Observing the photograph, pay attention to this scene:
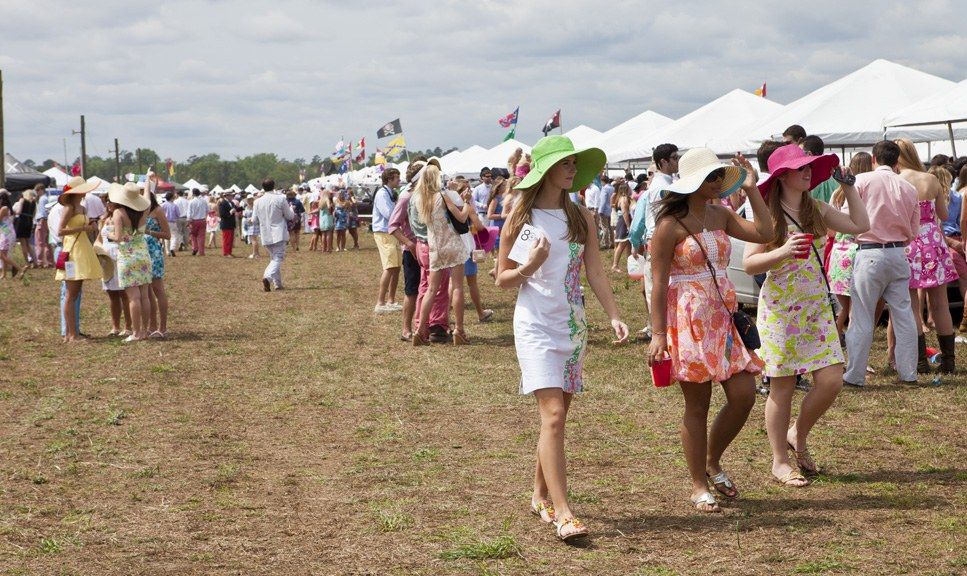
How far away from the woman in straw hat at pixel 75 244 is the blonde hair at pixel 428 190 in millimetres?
3788

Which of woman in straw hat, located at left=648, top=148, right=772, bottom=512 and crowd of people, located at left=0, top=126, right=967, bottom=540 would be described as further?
woman in straw hat, located at left=648, top=148, right=772, bottom=512

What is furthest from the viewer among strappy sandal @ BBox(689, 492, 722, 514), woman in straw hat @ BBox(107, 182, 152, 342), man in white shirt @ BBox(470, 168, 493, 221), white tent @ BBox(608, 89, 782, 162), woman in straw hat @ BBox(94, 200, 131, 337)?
white tent @ BBox(608, 89, 782, 162)

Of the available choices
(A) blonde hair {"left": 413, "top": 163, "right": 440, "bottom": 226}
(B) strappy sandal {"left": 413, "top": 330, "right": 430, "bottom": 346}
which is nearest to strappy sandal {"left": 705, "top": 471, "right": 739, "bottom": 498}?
(A) blonde hair {"left": 413, "top": 163, "right": 440, "bottom": 226}

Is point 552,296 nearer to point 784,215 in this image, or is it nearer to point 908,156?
point 784,215

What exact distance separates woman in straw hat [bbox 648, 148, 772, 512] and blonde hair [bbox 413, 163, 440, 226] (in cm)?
603

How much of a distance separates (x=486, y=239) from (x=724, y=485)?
8.08 metres

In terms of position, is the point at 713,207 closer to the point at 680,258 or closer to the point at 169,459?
the point at 680,258

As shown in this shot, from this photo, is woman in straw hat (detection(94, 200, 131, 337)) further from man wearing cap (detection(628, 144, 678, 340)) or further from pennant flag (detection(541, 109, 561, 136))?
pennant flag (detection(541, 109, 561, 136))

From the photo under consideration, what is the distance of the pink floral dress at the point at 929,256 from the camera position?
31.4 feet

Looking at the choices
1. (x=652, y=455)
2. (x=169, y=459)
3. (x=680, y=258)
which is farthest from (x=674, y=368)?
(x=169, y=459)

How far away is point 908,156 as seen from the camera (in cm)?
907

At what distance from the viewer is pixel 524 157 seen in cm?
1143

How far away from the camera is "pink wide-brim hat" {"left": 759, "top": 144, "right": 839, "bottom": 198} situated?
19.5ft

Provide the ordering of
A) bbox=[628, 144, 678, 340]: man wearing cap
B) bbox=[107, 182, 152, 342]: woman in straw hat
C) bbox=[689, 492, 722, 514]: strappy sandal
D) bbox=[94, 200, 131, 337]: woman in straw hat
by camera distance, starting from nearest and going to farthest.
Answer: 1. bbox=[689, 492, 722, 514]: strappy sandal
2. bbox=[628, 144, 678, 340]: man wearing cap
3. bbox=[107, 182, 152, 342]: woman in straw hat
4. bbox=[94, 200, 131, 337]: woman in straw hat
